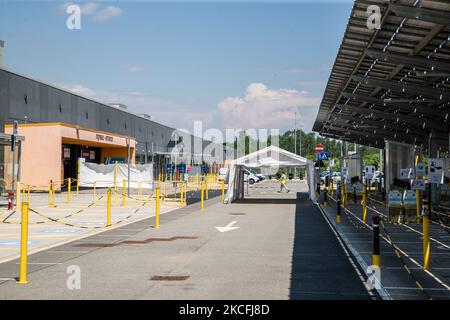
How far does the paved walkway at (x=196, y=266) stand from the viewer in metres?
9.30

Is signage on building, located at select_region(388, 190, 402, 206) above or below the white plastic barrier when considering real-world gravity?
below

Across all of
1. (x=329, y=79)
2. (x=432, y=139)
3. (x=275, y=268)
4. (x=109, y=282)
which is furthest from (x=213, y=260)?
(x=432, y=139)

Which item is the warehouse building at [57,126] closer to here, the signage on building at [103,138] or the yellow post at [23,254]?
the signage on building at [103,138]

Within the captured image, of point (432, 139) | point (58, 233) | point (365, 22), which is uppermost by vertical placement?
point (365, 22)

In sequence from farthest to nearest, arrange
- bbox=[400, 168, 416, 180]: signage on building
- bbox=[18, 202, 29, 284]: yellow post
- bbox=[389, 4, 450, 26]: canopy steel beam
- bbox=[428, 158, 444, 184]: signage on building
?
bbox=[400, 168, 416, 180]: signage on building → bbox=[428, 158, 444, 184]: signage on building → bbox=[389, 4, 450, 26]: canopy steel beam → bbox=[18, 202, 29, 284]: yellow post

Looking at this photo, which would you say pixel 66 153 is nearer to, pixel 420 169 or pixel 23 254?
pixel 420 169

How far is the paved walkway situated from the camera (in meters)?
9.30

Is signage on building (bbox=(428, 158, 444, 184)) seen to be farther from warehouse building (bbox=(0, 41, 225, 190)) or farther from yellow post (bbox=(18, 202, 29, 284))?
warehouse building (bbox=(0, 41, 225, 190))

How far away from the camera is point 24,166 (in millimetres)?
47219

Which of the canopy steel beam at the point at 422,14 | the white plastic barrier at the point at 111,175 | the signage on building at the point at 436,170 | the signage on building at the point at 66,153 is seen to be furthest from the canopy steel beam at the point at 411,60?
the signage on building at the point at 66,153

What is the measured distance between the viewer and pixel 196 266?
1185 centimetres

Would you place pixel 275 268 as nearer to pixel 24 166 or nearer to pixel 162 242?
pixel 162 242

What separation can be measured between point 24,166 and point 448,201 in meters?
32.1

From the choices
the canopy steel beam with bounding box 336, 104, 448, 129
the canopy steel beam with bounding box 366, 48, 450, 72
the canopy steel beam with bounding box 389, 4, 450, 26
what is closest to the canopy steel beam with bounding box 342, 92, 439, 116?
the canopy steel beam with bounding box 336, 104, 448, 129
